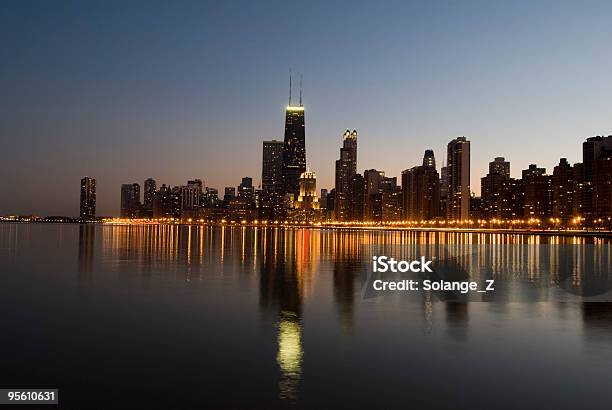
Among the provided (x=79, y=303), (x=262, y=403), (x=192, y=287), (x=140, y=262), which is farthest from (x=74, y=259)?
(x=262, y=403)

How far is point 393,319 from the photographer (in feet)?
86.0

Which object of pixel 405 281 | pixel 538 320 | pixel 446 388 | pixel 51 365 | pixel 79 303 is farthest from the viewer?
pixel 405 281

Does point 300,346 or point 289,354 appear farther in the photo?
point 300,346

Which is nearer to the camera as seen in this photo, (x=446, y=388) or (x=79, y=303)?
(x=446, y=388)

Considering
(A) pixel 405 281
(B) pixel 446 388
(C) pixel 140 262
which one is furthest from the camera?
(C) pixel 140 262

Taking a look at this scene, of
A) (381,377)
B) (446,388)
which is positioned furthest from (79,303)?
(446,388)

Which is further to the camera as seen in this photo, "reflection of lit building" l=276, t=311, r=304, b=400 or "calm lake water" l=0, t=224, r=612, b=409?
"reflection of lit building" l=276, t=311, r=304, b=400

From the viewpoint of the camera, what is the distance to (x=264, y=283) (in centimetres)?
3981

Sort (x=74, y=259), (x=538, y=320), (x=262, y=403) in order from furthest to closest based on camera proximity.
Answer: (x=74, y=259)
(x=538, y=320)
(x=262, y=403)

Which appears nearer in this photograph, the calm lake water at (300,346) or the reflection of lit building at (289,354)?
the calm lake water at (300,346)

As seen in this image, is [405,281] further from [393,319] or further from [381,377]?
[381,377]

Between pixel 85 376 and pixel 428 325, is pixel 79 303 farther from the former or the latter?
pixel 428 325

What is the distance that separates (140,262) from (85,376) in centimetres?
4199

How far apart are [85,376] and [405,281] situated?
2880 cm
